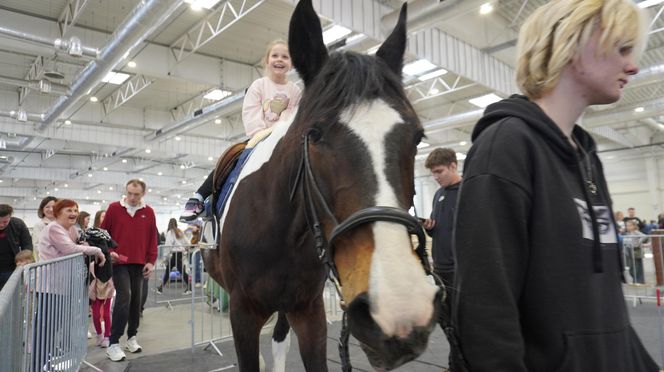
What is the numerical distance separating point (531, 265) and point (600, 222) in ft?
0.85

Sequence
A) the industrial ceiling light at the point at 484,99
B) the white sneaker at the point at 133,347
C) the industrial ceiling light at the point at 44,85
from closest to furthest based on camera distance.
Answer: the white sneaker at the point at 133,347 → the industrial ceiling light at the point at 44,85 → the industrial ceiling light at the point at 484,99

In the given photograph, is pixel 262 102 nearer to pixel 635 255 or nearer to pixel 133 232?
pixel 133 232

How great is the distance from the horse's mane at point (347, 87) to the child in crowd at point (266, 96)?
4.59 feet

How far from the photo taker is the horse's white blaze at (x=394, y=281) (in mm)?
950

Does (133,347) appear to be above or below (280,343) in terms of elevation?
below

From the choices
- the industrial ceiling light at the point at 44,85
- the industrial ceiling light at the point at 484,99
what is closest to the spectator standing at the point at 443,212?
the industrial ceiling light at the point at 44,85

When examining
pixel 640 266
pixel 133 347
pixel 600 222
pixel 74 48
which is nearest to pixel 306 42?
pixel 600 222

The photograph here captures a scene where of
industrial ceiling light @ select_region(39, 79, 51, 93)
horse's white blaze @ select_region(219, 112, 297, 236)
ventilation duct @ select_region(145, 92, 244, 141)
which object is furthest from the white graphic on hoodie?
industrial ceiling light @ select_region(39, 79, 51, 93)

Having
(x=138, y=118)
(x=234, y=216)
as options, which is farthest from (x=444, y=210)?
(x=138, y=118)

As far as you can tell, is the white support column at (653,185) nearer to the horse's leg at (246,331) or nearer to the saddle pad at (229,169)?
the saddle pad at (229,169)

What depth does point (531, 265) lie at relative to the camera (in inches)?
35.6

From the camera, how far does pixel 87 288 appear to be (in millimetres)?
5266

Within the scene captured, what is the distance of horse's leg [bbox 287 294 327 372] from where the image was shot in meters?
2.33

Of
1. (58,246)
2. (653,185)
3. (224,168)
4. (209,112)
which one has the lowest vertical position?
(58,246)
